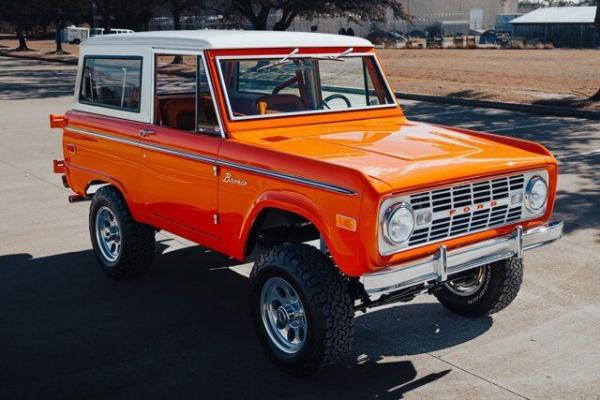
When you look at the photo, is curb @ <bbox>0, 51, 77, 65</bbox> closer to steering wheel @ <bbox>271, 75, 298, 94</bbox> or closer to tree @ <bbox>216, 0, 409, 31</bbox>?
tree @ <bbox>216, 0, 409, 31</bbox>

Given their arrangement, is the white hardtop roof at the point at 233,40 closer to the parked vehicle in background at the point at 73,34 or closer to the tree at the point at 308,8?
the tree at the point at 308,8

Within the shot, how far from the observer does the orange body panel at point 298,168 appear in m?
4.41

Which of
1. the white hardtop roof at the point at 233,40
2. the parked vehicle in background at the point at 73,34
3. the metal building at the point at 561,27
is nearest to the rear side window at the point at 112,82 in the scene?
the white hardtop roof at the point at 233,40

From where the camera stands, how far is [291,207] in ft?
15.4

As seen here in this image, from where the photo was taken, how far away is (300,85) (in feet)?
19.5

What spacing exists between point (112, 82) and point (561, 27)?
183 ft

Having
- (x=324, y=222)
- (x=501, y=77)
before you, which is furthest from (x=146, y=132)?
(x=501, y=77)

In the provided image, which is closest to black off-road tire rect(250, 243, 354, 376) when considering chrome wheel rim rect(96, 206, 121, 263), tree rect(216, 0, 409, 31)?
chrome wheel rim rect(96, 206, 121, 263)

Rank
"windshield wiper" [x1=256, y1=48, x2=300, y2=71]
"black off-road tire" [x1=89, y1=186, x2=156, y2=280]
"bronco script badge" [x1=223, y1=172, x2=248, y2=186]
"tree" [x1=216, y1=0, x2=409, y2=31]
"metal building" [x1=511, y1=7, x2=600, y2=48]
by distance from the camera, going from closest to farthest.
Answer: "bronco script badge" [x1=223, y1=172, x2=248, y2=186]
"windshield wiper" [x1=256, y1=48, x2=300, y2=71]
"black off-road tire" [x1=89, y1=186, x2=156, y2=280]
"tree" [x1=216, y1=0, x2=409, y2=31]
"metal building" [x1=511, y1=7, x2=600, y2=48]

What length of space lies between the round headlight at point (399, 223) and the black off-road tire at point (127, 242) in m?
2.65

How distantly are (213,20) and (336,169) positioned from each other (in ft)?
133

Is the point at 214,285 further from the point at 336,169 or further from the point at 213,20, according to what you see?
the point at 213,20

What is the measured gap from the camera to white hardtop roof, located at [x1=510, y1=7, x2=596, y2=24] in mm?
57287

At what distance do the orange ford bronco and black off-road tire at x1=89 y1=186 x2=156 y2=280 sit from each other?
12 millimetres
